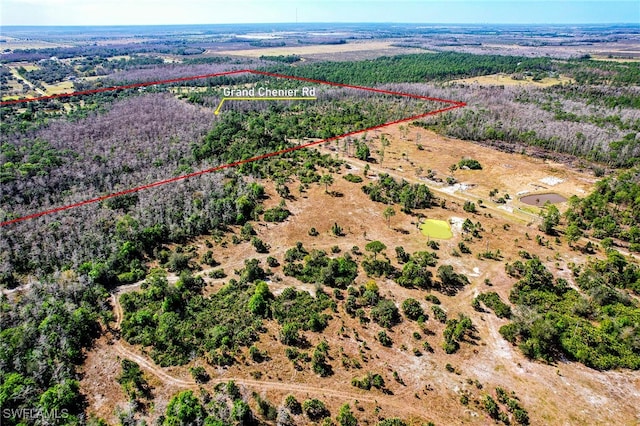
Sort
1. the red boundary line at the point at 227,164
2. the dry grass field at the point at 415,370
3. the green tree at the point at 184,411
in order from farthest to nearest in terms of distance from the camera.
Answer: the red boundary line at the point at 227,164 < the dry grass field at the point at 415,370 < the green tree at the point at 184,411

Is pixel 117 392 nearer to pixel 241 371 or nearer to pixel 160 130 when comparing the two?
pixel 241 371

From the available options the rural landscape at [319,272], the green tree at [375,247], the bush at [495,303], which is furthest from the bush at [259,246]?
the bush at [495,303]

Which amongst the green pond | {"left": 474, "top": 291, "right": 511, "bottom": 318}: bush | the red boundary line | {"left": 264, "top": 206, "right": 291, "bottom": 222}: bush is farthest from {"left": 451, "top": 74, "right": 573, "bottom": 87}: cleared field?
{"left": 474, "top": 291, "right": 511, "bottom": 318}: bush

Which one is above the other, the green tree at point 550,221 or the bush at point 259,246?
the green tree at point 550,221

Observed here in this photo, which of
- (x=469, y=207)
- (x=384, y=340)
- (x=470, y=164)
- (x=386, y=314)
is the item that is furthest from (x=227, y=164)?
(x=384, y=340)

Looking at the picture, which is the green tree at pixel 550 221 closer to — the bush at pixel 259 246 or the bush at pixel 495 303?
the bush at pixel 495 303

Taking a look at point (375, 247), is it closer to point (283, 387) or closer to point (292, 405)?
point (283, 387)

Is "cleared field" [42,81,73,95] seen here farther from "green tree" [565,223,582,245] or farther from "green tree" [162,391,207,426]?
"green tree" [565,223,582,245]
